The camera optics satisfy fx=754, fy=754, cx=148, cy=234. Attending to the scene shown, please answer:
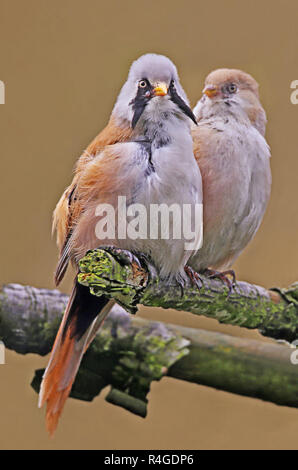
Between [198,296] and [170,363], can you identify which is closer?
[198,296]

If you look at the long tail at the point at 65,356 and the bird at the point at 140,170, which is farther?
the long tail at the point at 65,356

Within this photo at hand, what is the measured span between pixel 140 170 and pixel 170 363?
685mm

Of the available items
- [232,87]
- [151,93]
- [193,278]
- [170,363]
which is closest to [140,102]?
[151,93]

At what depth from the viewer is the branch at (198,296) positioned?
4.45 ft

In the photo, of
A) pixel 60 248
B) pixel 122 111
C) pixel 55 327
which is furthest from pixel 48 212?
pixel 122 111

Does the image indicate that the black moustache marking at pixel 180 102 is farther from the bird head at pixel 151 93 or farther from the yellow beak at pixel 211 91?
the yellow beak at pixel 211 91

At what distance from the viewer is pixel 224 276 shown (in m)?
1.88

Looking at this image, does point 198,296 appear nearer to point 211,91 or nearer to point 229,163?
point 229,163

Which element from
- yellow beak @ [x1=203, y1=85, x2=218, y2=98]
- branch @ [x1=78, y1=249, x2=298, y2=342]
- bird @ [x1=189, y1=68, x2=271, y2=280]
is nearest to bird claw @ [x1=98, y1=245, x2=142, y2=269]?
branch @ [x1=78, y1=249, x2=298, y2=342]

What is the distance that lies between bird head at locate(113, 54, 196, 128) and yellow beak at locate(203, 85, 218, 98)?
16.0 inches

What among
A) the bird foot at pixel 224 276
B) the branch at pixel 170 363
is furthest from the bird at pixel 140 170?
the branch at pixel 170 363

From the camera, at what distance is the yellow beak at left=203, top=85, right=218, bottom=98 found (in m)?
1.92

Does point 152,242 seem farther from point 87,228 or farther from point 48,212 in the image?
point 48,212

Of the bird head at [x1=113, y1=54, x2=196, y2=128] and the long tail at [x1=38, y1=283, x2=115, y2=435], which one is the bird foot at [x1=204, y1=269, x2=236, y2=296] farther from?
the bird head at [x1=113, y1=54, x2=196, y2=128]
